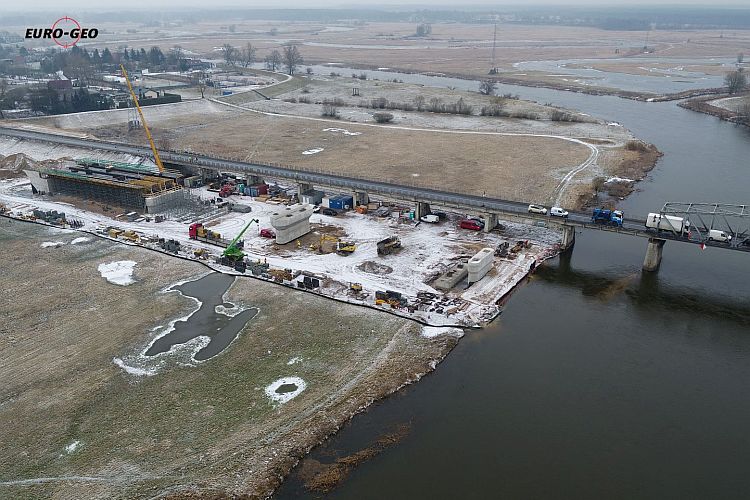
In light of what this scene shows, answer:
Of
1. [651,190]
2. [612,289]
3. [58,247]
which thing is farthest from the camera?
[651,190]

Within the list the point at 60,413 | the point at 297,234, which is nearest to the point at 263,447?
the point at 60,413

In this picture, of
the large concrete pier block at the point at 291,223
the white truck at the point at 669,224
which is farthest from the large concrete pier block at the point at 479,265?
the large concrete pier block at the point at 291,223

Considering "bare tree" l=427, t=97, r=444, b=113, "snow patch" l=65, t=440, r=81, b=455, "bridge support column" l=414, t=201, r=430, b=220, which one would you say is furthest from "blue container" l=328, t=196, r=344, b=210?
"bare tree" l=427, t=97, r=444, b=113

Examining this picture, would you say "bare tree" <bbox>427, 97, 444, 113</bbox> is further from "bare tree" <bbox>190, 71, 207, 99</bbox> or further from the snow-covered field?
the snow-covered field

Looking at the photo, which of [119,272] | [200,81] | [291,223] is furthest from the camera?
[200,81]

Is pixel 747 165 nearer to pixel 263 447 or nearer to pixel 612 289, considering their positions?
pixel 612 289

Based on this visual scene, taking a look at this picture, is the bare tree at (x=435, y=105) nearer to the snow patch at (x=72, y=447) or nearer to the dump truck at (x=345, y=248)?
the dump truck at (x=345, y=248)

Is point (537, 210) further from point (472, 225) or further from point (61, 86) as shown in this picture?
point (61, 86)

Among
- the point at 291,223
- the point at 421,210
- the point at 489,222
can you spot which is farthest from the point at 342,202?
the point at 489,222

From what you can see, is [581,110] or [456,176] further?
[581,110]
